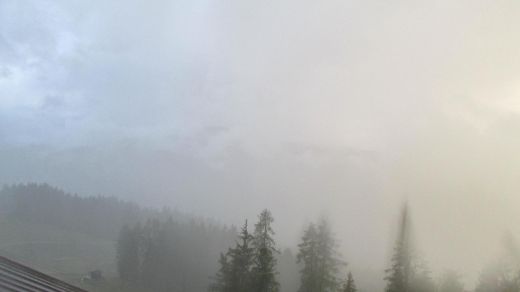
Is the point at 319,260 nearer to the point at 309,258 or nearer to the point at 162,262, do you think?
the point at 309,258

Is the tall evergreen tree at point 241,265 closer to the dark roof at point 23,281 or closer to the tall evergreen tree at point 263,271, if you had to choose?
the tall evergreen tree at point 263,271

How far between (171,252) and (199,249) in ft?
37.2

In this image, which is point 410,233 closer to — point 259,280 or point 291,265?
point 259,280

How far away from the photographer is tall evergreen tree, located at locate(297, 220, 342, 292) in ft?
134

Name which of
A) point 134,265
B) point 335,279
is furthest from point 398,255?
point 134,265

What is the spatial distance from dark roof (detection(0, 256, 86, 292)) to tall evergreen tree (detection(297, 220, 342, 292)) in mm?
24076

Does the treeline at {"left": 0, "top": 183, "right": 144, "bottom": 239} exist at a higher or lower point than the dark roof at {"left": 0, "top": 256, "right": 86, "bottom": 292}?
higher

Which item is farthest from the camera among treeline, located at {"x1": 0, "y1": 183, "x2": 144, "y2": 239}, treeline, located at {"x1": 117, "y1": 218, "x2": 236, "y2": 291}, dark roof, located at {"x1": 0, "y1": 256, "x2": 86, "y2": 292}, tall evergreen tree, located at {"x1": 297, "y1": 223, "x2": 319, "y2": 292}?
treeline, located at {"x1": 0, "y1": 183, "x2": 144, "y2": 239}

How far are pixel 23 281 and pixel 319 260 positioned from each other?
27737 mm

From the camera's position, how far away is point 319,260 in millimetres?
41438

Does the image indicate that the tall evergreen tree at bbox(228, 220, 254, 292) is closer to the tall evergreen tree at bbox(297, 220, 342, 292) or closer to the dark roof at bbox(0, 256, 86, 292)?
the tall evergreen tree at bbox(297, 220, 342, 292)

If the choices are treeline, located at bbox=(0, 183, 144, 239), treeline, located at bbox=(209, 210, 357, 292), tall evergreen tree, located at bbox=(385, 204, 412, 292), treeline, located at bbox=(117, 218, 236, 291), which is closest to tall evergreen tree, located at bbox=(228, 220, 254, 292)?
treeline, located at bbox=(209, 210, 357, 292)

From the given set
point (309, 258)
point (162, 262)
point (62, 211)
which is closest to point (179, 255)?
point (162, 262)

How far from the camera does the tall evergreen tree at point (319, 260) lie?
4084cm
